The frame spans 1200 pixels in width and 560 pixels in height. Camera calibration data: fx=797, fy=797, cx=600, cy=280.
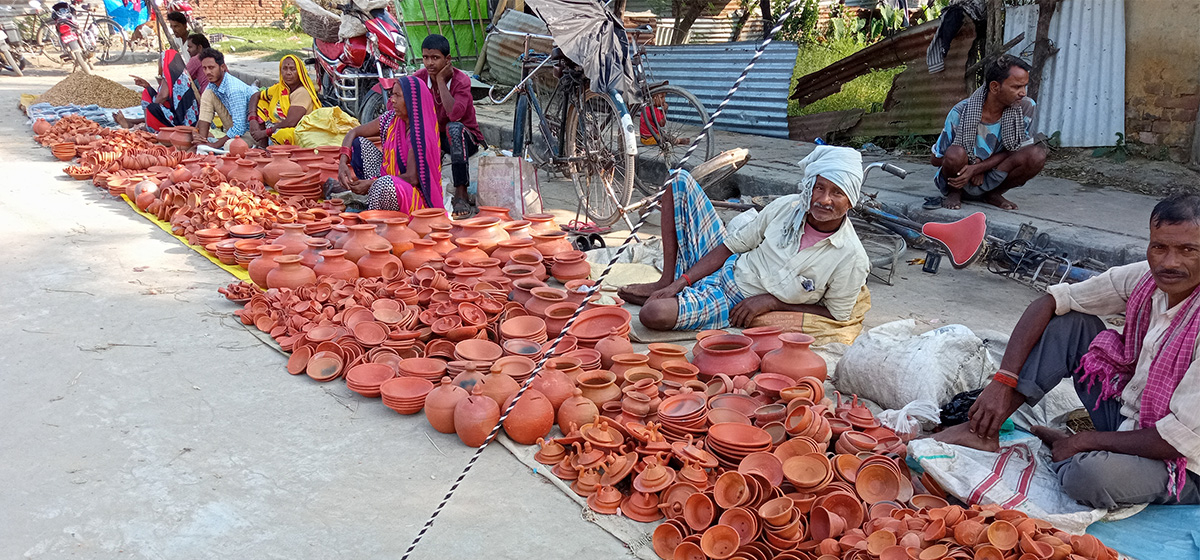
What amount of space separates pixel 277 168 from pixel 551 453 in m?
3.96

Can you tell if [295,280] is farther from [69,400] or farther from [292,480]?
[292,480]

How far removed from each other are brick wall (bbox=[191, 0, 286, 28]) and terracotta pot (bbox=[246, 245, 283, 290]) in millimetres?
16497

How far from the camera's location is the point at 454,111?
16.7 feet

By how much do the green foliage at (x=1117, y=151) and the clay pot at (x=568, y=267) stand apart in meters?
3.90

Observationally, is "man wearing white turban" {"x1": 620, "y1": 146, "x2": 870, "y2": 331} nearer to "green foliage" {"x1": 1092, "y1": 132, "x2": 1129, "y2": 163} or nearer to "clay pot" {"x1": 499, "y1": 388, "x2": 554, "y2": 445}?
"clay pot" {"x1": 499, "y1": 388, "x2": 554, "y2": 445}

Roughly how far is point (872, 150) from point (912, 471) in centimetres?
470

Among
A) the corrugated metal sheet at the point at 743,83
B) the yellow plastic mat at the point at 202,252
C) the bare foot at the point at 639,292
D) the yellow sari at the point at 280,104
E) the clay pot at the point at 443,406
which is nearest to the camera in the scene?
the clay pot at the point at 443,406

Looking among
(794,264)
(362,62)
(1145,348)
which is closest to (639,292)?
(794,264)

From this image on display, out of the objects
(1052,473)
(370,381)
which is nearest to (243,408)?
(370,381)

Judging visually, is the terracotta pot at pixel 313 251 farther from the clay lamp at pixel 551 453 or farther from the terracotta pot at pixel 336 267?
the clay lamp at pixel 551 453

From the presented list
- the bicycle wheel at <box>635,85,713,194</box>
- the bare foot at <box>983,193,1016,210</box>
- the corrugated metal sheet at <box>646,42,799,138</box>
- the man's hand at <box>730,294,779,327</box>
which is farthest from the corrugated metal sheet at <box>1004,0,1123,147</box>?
the man's hand at <box>730,294,779,327</box>

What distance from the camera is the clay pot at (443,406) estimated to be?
8.57 feet

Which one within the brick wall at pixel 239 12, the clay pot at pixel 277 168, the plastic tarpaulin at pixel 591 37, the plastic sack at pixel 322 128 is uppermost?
the brick wall at pixel 239 12

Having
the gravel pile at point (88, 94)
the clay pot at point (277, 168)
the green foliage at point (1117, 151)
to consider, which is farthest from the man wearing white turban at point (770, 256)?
the gravel pile at point (88, 94)
